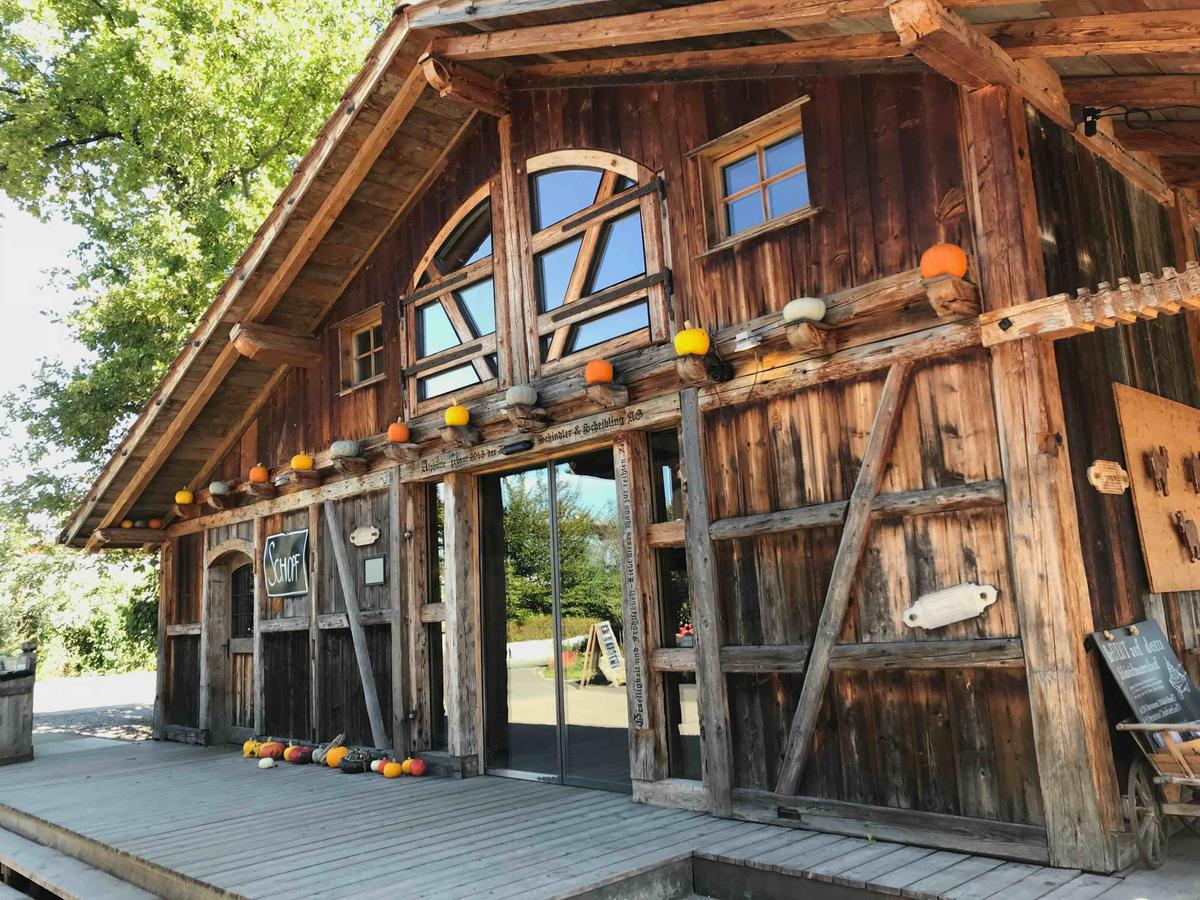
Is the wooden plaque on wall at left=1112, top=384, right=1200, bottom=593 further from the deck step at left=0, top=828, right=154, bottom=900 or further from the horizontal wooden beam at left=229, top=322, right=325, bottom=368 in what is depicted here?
the horizontal wooden beam at left=229, top=322, right=325, bottom=368

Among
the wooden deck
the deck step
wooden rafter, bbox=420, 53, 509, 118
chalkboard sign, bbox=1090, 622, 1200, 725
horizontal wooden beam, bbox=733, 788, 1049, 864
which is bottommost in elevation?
the deck step

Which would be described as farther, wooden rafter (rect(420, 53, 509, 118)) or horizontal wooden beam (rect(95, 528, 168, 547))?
horizontal wooden beam (rect(95, 528, 168, 547))

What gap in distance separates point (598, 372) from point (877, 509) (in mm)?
2018

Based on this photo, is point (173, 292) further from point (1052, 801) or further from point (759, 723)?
point (1052, 801)

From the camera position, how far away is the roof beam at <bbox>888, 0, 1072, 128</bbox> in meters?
3.88

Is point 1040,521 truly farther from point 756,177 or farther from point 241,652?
point 241,652

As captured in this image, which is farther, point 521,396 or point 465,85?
point 465,85

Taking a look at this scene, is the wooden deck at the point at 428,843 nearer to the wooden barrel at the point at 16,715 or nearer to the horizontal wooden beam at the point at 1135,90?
the wooden barrel at the point at 16,715

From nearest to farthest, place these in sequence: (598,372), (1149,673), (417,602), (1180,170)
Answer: (1149,673) → (598,372) → (1180,170) → (417,602)

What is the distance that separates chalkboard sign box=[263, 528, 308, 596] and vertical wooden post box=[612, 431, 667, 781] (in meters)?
4.15

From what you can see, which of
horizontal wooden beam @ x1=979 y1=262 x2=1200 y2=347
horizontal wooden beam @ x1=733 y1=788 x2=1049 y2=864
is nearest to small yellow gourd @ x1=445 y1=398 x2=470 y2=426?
horizontal wooden beam @ x1=733 y1=788 x2=1049 y2=864

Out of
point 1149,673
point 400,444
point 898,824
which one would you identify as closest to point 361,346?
point 400,444

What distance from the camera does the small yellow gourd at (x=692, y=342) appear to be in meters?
5.39

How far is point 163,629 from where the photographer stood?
11234 mm
